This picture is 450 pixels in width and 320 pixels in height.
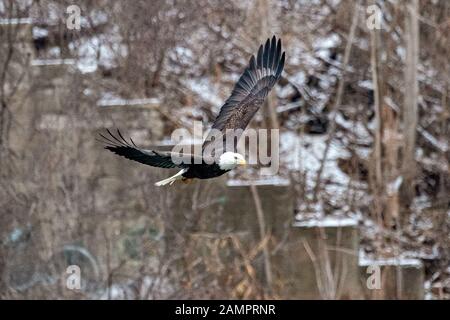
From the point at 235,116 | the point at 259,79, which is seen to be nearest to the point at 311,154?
the point at 259,79

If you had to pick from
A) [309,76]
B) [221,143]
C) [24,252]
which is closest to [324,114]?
[309,76]

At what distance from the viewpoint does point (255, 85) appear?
16.0 meters

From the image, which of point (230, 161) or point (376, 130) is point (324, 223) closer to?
point (376, 130)

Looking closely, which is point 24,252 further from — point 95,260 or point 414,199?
point 414,199

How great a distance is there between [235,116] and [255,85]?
389 mm

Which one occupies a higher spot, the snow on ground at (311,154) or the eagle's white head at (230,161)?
the snow on ground at (311,154)

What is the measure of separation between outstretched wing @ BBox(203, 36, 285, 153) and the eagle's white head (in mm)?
721

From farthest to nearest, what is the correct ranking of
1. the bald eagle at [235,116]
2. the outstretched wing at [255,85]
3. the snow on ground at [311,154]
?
1. the snow on ground at [311,154]
2. the outstretched wing at [255,85]
3. the bald eagle at [235,116]

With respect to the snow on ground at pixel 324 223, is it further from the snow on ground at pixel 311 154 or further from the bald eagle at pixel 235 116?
the bald eagle at pixel 235 116

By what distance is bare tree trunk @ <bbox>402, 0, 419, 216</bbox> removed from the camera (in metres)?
19.7

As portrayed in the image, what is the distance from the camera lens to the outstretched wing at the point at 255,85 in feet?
51.7

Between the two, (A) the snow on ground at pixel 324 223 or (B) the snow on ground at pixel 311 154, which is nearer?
(A) the snow on ground at pixel 324 223

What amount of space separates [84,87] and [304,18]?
7.43 feet

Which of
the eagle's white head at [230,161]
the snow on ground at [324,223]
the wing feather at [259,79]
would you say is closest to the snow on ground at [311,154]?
the snow on ground at [324,223]
